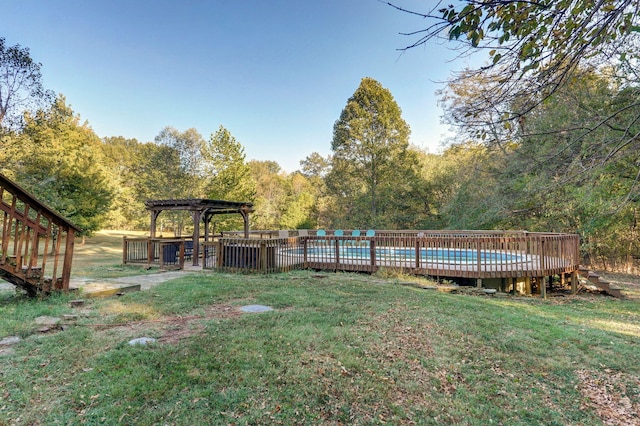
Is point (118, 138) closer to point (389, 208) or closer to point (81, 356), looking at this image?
point (389, 208)

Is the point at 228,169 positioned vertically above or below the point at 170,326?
above

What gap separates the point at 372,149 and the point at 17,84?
64.9 ft

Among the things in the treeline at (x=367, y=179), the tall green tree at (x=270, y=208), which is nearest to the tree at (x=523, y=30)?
the treeline at (x=367, y=179)

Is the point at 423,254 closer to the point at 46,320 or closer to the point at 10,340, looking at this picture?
the point at 46,320

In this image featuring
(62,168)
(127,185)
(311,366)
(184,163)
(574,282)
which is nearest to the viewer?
(311,366)

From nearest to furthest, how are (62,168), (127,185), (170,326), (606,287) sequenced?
(170,326) < (606,287) < (62,168) < (127,185)

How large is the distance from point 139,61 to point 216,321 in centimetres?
1832

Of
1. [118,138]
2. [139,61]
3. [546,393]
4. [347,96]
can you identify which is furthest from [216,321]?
[118,138]

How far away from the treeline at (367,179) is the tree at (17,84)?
1.91 feet

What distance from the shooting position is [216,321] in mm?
4309

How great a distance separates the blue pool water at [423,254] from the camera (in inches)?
348

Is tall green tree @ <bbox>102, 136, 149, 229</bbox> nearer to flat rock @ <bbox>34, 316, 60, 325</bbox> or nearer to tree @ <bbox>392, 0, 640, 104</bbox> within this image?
flat rock @ <bbox>34, 316, 60, 325</bbox>

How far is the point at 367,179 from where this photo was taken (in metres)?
23.1

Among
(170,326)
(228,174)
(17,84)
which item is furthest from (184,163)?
(170,326)
